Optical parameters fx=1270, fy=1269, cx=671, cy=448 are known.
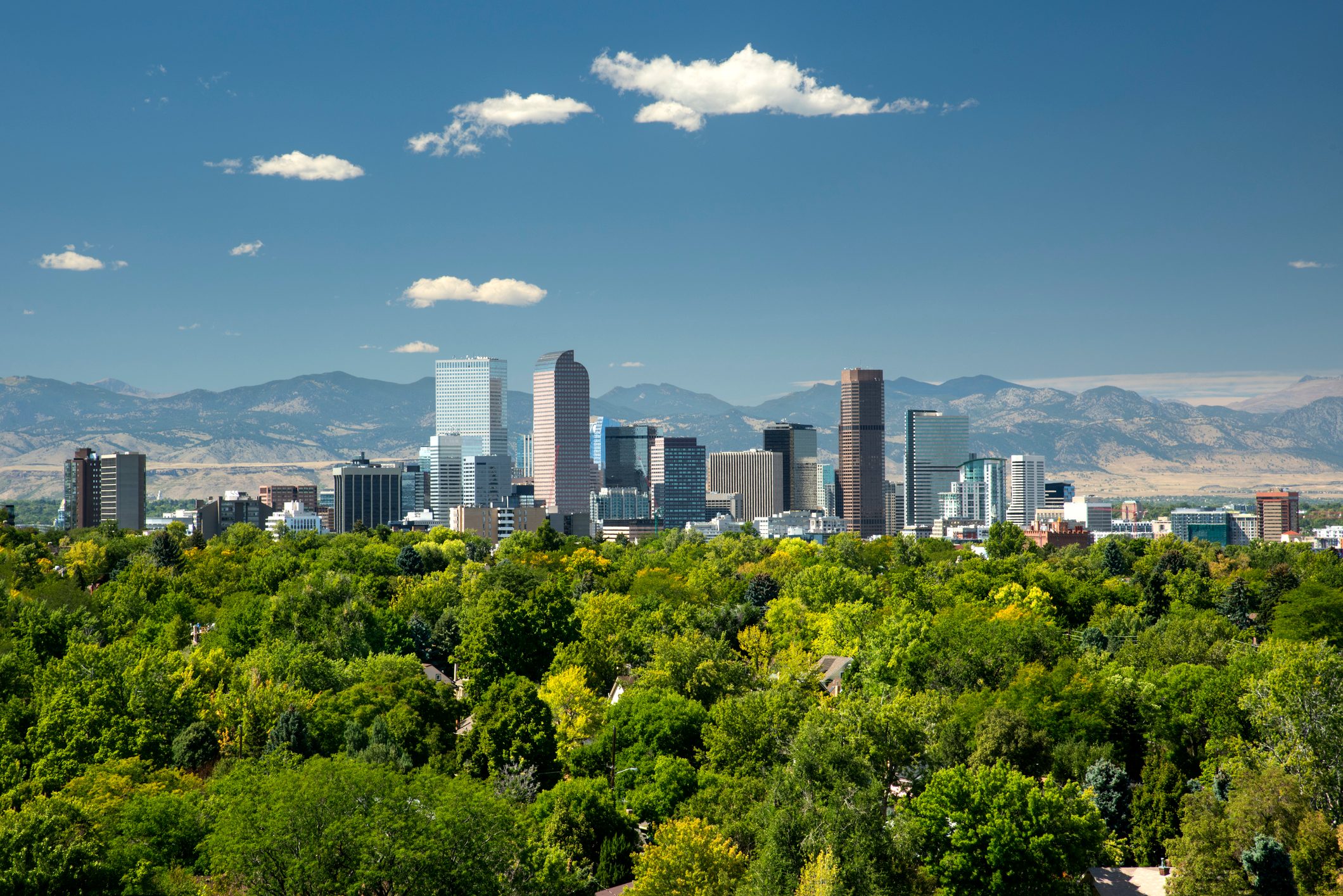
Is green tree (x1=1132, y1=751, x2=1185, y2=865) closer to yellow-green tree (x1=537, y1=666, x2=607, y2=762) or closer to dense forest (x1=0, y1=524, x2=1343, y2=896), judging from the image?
dense forest (x1=0, y1=524, x2=1343, y2=896)

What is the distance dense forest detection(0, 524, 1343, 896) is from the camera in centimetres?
3978

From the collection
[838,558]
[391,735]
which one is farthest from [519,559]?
[391,735]

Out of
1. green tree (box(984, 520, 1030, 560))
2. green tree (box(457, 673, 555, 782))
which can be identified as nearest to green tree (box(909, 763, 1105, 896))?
green tree (box(457, 673, 555, 782))

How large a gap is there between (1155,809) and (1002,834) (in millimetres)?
14000

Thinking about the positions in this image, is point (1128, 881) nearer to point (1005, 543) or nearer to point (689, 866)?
point (689, 866)

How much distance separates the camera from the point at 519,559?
4847 inches

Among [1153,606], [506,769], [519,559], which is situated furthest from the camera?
[519,559]

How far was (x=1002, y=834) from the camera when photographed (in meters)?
41.2

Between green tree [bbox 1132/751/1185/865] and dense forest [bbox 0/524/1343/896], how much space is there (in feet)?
0.45

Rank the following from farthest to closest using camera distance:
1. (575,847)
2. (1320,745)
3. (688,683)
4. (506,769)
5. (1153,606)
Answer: (1153,606)
(688,683)
(506,769)
(1320,745)
(575,847)

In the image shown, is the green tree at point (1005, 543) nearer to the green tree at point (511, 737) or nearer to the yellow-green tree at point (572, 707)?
the yellow-green tree at point (572, 707)

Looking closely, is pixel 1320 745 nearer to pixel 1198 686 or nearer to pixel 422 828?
pixel 1198 686

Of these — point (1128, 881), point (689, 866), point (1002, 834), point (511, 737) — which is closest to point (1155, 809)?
point (1128, 881)

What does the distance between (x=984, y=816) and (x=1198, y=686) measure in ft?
73.5
